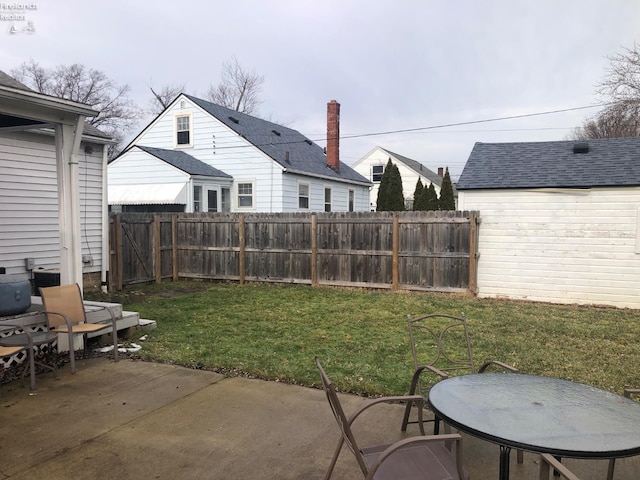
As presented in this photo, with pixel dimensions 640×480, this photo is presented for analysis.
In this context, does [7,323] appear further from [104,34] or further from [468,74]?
[468,74]

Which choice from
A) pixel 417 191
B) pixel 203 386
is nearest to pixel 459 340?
pixel 203 386

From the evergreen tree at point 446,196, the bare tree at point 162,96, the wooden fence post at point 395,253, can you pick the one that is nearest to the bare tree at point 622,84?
A: the evergreen tree at point 446,196

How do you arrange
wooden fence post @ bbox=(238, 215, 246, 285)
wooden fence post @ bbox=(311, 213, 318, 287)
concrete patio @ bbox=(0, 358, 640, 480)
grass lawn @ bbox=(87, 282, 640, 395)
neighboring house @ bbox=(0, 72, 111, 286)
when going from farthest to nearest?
wooden fence post @ bbox=(238, 215, 246, 285) < wooden fence post @ bbox=(311, 213, 318, 287) < neighboring house @ bbox=(0, 72, 111, 286) < grass lawn @ bbox=(87, 282, 640, 395) < concrete patio @ bbox=(0, 358, 640, 480)

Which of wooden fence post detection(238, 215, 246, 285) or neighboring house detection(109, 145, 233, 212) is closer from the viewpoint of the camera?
wooden fence post detection(238, 215, 246, 285)

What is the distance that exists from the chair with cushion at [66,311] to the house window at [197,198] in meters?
10.7

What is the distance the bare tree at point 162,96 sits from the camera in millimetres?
33531

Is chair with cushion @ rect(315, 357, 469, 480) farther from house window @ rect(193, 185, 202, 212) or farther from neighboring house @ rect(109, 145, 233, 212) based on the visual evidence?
house window @ rect(193, 185, 202, 212)

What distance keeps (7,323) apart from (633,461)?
5981 mm

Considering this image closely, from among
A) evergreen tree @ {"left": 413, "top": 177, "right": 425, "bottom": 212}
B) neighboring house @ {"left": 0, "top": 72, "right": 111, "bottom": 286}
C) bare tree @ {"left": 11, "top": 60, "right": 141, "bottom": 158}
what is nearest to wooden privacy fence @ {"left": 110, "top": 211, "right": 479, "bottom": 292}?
neighboring house @ {"left": 0, "top": 72, "right": 111, "bottom": 286}

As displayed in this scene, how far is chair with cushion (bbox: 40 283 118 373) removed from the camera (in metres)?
4.98

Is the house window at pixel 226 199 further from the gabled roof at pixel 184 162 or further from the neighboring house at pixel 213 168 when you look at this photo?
the gabled roof at pixel 184 162

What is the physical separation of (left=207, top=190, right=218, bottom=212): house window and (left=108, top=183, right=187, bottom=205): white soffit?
111 centimetres

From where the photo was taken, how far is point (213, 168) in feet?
56.4

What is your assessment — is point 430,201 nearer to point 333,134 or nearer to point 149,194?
point 333,134
